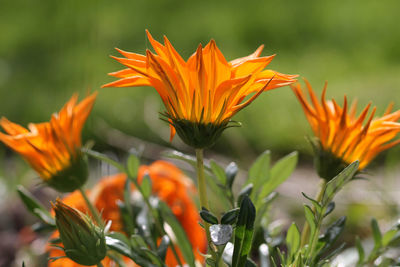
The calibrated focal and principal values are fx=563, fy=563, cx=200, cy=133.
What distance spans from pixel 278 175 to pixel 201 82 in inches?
7.6

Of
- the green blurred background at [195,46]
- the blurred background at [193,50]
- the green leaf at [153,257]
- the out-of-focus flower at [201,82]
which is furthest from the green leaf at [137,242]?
the green blurred background at [195,46]

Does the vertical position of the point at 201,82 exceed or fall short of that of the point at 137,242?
it exceeds it

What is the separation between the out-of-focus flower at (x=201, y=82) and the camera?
1.39 ft

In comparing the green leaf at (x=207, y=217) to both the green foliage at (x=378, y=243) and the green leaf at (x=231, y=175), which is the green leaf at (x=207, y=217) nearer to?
the green leaf at (x=231, y=175)

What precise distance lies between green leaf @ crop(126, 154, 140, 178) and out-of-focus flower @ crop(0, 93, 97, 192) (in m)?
0.05

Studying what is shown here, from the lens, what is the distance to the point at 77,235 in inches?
17.6

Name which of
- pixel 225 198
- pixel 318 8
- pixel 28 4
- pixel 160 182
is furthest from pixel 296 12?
pixel 225 198

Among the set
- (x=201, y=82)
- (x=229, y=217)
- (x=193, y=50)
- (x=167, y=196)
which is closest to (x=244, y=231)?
(x=229, y=217)

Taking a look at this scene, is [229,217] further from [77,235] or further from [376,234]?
[376,234]

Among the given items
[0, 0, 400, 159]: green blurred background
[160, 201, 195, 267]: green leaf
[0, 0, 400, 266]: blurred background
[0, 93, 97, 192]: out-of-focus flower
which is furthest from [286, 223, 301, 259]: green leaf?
[0, 0, 400, 159]: green blurred background

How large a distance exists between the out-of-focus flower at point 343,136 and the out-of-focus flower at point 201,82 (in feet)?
0.30

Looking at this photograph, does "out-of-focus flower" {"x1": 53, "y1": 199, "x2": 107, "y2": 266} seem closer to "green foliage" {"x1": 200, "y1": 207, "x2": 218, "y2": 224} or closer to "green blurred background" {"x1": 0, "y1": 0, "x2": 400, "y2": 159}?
"green foliage" {"x1": 200, "y1": 207, "x2": 218, "y2": 224}

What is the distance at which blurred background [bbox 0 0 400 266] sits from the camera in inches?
75.0

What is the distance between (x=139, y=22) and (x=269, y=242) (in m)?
2.16
